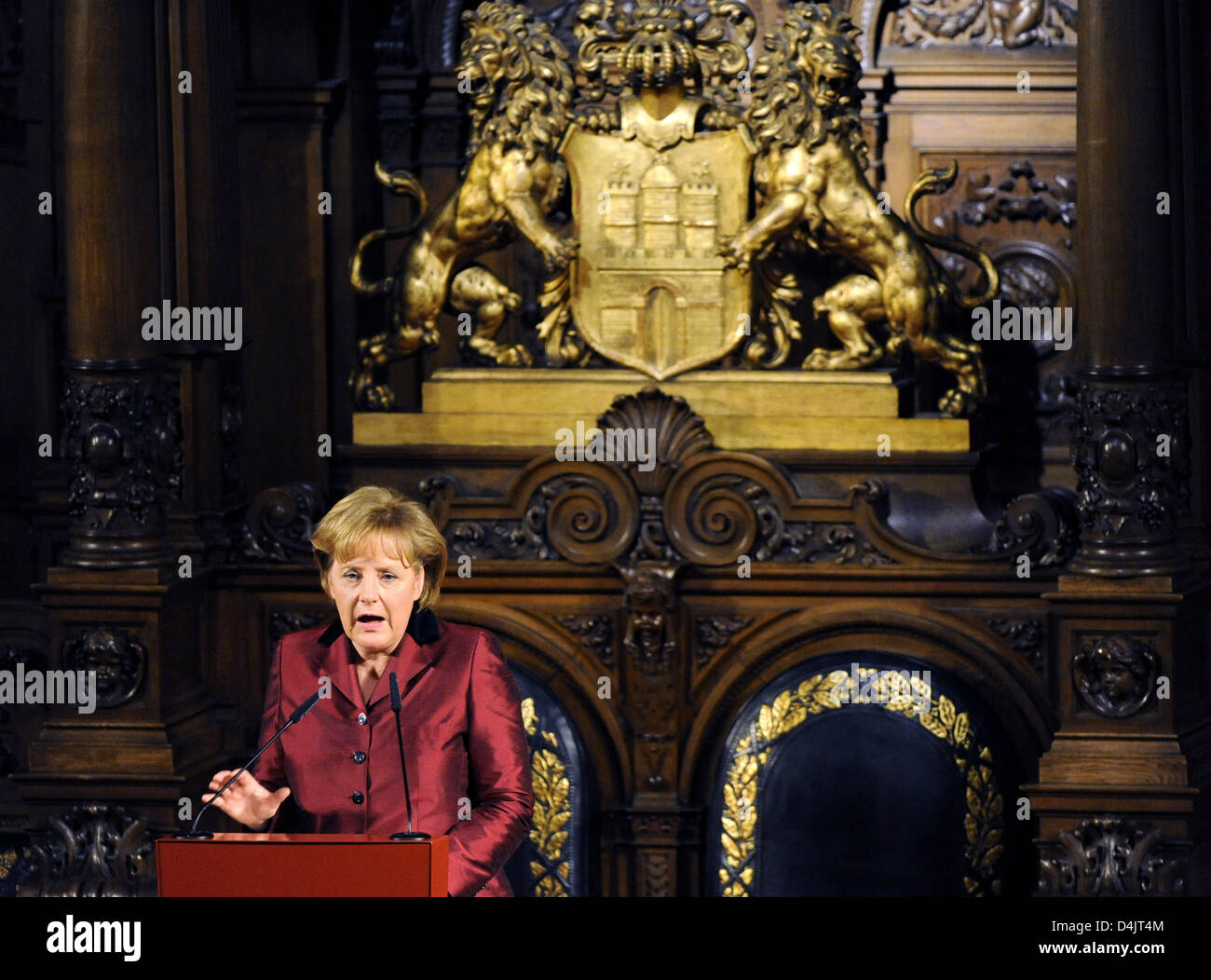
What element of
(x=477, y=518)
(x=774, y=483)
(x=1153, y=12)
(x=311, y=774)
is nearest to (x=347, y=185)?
(x=477, y=518)

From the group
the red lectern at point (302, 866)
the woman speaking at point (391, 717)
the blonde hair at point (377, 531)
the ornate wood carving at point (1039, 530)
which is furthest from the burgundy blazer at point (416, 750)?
the ornate wood carving at point (1039, 530)

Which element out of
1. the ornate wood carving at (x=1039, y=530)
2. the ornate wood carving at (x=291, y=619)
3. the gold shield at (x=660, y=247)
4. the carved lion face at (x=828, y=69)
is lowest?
the ornate wood carving at (x=291, y=619)

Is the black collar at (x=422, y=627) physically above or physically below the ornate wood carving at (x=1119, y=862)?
above

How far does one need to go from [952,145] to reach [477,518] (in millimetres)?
2035

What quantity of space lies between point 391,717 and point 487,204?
3.42 metres

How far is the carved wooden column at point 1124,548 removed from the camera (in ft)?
21.2

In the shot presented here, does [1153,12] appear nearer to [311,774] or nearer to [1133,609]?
[1133,609]

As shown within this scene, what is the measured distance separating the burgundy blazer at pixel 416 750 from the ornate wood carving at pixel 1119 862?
2.65 meters

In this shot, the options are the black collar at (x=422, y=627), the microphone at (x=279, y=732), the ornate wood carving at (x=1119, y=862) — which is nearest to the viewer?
the microphone at (x=279, y=732)

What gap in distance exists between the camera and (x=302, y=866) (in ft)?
12.1

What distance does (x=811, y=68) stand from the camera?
7.14 meters

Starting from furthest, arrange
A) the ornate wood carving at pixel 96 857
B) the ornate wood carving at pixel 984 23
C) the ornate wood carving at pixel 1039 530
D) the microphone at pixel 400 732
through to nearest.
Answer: the ornate wood carving at pixel 984 23
the ornate wood carving at pixel 1039 530
the ornate wood carving at pixel 96 857
the microphone at pixel 400 732

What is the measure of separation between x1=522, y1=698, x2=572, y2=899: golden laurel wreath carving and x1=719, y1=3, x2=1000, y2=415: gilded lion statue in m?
1.38

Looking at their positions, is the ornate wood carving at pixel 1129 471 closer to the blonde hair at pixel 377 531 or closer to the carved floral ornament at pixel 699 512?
the carved floral ornament at pixel 699 512
